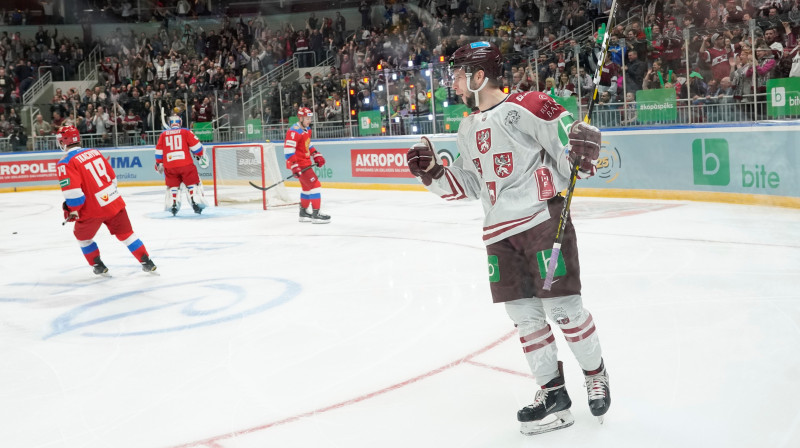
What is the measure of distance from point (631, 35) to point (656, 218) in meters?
3.43

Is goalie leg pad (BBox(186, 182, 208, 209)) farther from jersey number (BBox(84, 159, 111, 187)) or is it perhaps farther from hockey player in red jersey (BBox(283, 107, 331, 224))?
jersey number (BBox(84, 159, 111, 187))

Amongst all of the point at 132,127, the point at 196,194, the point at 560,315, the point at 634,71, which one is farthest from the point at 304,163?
the point at 132,127

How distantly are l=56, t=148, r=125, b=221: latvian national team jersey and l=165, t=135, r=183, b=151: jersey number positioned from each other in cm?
480

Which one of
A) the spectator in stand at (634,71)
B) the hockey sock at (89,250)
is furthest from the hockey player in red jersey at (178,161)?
the spectator in stand at (634,71)

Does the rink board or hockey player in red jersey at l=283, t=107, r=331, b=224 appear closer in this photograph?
the rink board

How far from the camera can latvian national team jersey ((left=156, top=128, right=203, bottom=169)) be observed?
11.3 meters

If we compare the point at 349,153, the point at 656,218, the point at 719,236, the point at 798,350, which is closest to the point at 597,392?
the point at 798,350

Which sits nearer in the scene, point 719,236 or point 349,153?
point 719,236

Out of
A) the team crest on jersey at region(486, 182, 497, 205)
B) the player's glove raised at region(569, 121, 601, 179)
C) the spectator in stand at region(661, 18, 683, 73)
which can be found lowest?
the team crest on jersey at region(486, 182, 497, 205)

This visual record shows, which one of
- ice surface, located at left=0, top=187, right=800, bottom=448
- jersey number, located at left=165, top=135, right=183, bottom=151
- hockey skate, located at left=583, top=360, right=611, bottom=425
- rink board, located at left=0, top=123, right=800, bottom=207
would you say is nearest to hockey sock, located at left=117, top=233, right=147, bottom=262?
ice surface, located at left=0, top=187, right=800, bottom=448

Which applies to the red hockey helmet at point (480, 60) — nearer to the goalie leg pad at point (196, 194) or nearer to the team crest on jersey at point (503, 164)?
the team crest on jersey at point (503, 164)

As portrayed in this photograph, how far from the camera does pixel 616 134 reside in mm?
10438

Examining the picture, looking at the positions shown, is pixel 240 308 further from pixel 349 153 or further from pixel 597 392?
pixel 349 153

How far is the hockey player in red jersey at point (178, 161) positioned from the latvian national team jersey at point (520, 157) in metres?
8.98
